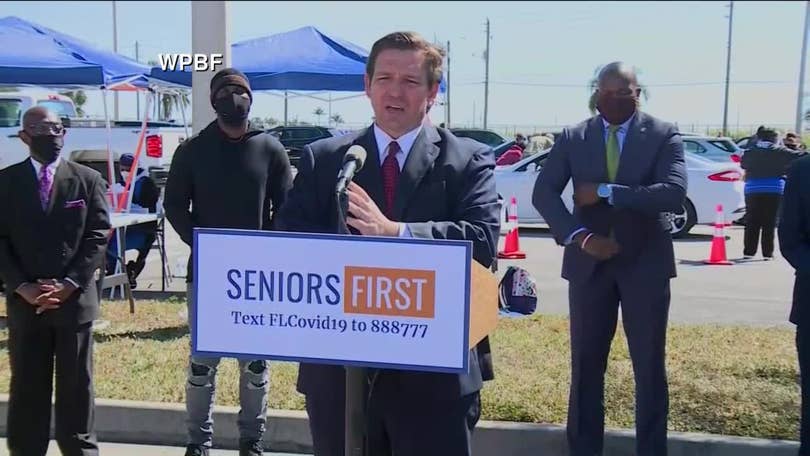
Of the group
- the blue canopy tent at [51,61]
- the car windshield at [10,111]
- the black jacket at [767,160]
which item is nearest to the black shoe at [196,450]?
the blue canopy tent at [51,61]

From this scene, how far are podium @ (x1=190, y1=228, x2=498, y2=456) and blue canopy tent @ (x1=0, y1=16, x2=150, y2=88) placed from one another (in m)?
6.96

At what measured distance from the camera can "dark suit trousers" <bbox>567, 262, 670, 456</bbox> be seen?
13.2ft

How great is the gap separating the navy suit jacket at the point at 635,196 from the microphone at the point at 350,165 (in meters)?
1.89

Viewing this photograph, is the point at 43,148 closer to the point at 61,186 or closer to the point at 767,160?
the point at 61,186

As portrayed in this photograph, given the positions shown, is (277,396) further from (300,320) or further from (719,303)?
(719,303)

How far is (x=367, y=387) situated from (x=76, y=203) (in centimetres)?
230

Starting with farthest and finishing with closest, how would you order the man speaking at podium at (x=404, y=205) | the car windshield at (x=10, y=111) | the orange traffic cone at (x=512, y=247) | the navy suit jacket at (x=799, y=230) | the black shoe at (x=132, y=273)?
the car windshield at (x=10, y=111) < the orange traffic cone at (x=512, y=247) < the black shoe at (x=132, y=273) < the navy suit jacket at (x=799, y=230) < the man speaking at podium at (x=404, y=205)

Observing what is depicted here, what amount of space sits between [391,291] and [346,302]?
134mm

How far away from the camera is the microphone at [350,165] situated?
7.23 ft

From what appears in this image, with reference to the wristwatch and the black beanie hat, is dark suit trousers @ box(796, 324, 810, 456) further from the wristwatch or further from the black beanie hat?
the black beanie hat

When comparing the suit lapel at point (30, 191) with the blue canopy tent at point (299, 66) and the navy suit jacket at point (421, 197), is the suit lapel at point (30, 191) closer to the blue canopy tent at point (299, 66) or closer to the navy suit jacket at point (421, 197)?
the navy suit jacket at point (421, 197)

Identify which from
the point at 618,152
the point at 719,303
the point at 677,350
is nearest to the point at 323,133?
the point at 719,303

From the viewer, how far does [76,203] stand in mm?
4125

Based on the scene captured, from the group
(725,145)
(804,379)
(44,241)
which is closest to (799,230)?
(804,379)
